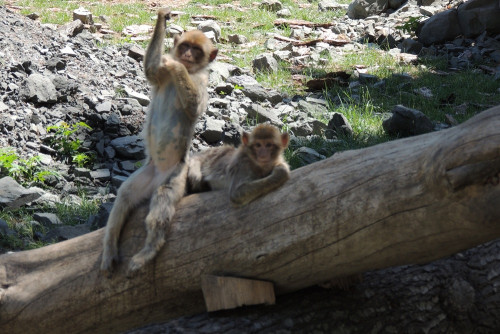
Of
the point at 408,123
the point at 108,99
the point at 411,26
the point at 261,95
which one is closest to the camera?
the point at 408,123

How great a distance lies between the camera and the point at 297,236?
4.48 meters

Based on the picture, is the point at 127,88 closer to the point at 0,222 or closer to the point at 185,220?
the point at 0,222

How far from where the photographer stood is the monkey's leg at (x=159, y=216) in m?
4.73

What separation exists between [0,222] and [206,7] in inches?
438

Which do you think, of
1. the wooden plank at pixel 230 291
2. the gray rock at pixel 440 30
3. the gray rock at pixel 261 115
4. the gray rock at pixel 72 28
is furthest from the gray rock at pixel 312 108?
the wooden plank at pixel 230 291

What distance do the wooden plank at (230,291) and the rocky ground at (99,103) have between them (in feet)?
9.34

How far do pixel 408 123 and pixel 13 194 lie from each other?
5.07m

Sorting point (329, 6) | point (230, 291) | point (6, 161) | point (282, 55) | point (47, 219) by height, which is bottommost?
point (230, 291)

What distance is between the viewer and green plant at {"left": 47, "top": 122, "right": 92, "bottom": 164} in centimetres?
891

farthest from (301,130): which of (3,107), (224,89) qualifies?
(3,107)

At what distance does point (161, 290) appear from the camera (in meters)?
4.75

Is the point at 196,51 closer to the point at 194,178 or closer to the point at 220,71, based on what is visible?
the point at 194,178

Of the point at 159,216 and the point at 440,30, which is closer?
the point at 159,216

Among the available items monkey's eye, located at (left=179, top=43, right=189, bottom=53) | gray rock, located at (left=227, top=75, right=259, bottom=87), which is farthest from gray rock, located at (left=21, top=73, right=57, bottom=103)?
monkey's eye, located at (left=179, top=43, right=189, bottom=53)
